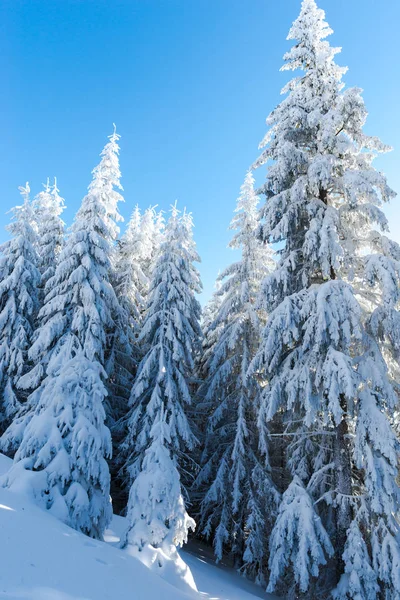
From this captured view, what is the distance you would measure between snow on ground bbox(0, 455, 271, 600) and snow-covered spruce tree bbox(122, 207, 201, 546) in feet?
19.8

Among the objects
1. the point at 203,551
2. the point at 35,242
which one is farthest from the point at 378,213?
the point at 35,242

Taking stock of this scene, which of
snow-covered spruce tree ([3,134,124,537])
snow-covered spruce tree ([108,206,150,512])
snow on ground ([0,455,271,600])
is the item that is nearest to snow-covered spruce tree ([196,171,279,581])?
snow-covered spruce tree ([108,206,150,512])

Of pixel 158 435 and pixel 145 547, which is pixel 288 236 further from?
pixel 145 547

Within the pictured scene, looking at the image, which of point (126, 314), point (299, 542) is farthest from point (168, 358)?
point (299, 542)

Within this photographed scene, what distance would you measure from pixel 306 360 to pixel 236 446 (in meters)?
6.67

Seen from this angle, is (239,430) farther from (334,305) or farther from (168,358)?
(334,305)

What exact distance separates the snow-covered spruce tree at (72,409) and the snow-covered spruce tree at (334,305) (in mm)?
4301

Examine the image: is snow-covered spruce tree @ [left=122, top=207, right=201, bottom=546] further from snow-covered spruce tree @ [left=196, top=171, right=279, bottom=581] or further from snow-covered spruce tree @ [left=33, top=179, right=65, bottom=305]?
snow-covered spruce tree @ [left=33, top=179, right=65, bottom=305]

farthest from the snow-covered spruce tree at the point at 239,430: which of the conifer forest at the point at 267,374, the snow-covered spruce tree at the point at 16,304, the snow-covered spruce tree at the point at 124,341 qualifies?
the snow-covered spruce tree at the point at 16,304

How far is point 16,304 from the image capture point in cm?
1748

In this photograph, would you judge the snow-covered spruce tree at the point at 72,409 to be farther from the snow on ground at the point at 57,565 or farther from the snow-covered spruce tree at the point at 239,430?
the snow-covered spruce tree at the point at 239,430

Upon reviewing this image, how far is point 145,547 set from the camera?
889 cm

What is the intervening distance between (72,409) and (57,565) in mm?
4887

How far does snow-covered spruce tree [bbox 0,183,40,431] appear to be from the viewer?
1630 centimetres
